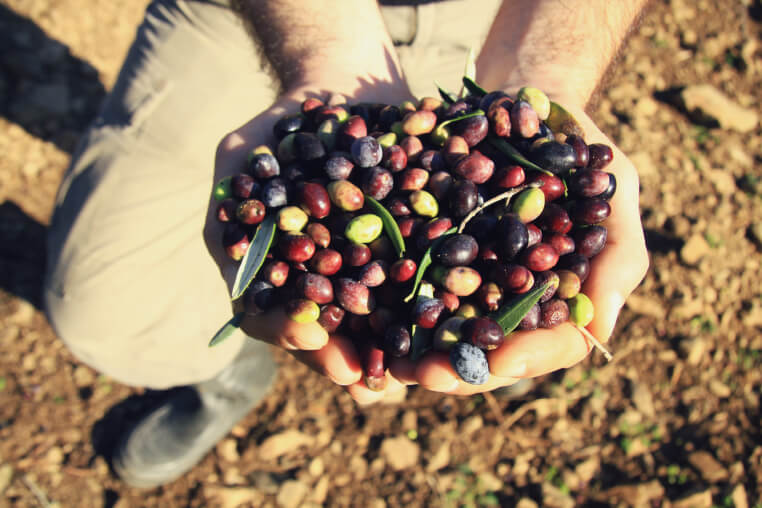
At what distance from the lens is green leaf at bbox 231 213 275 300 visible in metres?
1.67

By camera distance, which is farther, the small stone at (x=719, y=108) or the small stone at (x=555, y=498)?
the small stone at (x=719, y=108)

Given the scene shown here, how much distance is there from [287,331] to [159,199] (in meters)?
1.49

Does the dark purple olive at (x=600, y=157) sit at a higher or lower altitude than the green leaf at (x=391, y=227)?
higher

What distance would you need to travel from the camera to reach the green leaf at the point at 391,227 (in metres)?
1.70

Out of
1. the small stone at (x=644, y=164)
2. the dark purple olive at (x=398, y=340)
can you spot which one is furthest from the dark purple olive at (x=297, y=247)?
the small stone at (x=644, y=164)

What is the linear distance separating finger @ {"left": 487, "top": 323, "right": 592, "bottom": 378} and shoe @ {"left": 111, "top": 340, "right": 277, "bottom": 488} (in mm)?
1761

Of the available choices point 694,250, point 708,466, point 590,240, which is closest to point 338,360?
point 590,240

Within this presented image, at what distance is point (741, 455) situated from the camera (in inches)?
118

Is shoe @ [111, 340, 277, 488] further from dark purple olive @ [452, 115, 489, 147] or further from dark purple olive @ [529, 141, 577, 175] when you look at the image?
dark purple olive @ [529, 141, 577, 175]

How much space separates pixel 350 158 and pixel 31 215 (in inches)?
110

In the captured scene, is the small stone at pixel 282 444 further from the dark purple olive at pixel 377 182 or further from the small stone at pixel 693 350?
the small stone at pixel 693 350

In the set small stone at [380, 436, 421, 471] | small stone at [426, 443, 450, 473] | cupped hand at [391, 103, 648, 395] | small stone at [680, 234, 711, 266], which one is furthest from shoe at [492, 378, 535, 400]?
cupped hand at [391, 103, 648, 395]

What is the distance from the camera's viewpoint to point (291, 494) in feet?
9.68

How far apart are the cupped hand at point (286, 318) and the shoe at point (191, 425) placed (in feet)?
4.00
